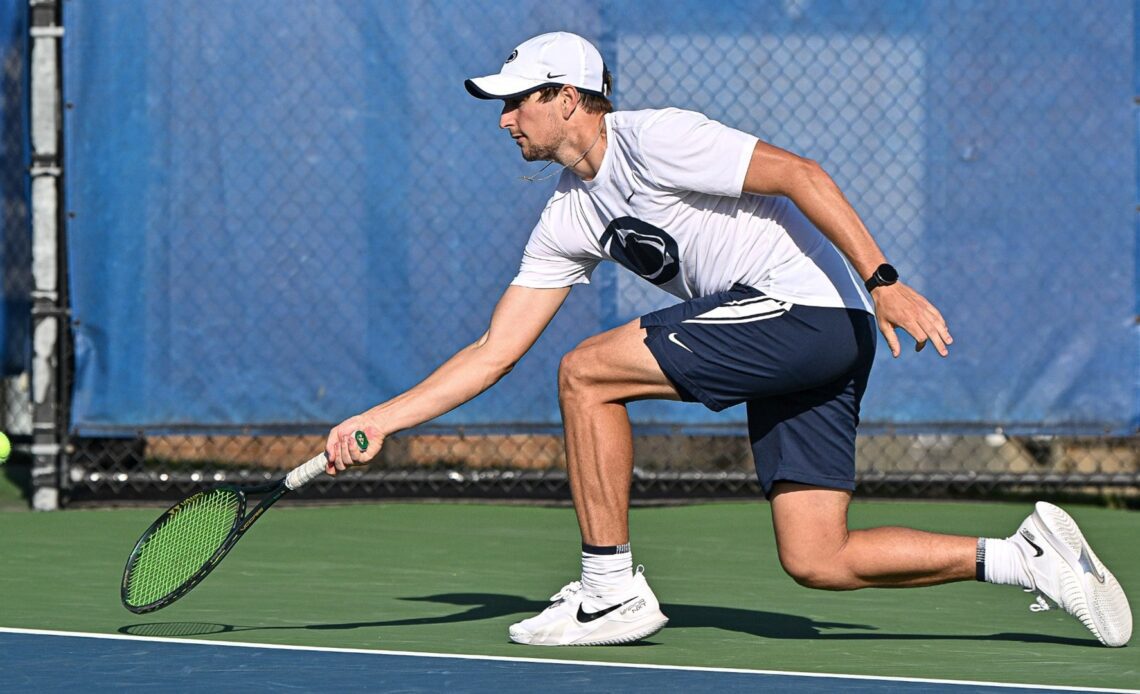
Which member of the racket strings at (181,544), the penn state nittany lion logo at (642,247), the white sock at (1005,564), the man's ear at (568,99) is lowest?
the white sock at (1005,564)

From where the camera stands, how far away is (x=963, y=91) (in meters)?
7.49

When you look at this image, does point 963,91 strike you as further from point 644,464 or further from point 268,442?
point 268,442

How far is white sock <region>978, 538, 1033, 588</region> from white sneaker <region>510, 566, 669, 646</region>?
0.74 metres

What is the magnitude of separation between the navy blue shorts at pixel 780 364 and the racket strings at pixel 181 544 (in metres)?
1.09

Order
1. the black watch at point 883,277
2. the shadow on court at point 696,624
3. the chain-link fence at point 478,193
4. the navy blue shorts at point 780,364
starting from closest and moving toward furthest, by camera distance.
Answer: the black watch at point 883,277 < the navy blue shorts at point 780,364 < the shadow on court at point 696,624 < the chain-link fence at point 478,193

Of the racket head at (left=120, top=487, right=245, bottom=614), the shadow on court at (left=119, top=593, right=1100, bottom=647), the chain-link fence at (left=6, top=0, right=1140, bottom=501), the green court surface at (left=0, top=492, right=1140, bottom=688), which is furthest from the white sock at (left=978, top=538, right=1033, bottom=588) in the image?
the chain-link fence at (left=6, top=0, right=1140, bottom=501)

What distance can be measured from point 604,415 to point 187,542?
3.42 ft

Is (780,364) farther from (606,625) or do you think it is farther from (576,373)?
(606,625)

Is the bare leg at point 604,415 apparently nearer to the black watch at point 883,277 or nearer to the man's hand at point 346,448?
the man's hand at point 346,448

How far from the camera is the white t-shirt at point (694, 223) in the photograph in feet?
14.4

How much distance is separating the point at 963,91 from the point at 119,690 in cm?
471

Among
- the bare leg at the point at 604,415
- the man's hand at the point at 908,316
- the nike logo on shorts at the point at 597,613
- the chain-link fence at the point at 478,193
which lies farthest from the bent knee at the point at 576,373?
the chain-link fence at the point at 478,193

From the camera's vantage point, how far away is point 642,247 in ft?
14.9

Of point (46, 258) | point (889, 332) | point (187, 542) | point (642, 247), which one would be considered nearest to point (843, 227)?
point (889, 332)
